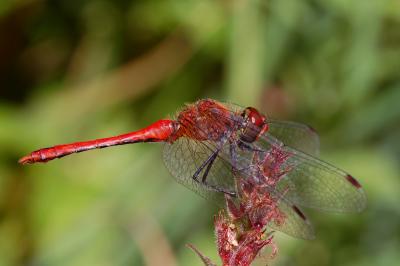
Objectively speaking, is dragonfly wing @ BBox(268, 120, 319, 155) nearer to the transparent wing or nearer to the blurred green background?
the transparent wing

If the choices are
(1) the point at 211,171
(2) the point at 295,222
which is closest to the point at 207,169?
(1) the point at 211,171

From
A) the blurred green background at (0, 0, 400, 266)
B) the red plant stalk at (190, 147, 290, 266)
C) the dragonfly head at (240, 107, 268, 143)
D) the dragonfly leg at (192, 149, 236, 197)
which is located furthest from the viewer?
the blurred green background at (0, 0, 400, 266)

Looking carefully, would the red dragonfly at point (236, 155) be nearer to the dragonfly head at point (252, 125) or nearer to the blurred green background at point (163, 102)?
the dragonfly head at point (252, 125)

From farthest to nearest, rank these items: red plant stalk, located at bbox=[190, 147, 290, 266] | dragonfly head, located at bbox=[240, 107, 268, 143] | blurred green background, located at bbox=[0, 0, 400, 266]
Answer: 1. blurred green background, located at bbox=[0, 0, 400, 266]
2. dragonfly head, located at bbox=[240, 107, 268, 143]
3. red plant stalk, located at bbox=[190, 147, 290, 266]

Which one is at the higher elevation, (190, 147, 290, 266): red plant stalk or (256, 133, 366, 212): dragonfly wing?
(256, 133, 366, 212): dragonfly wing

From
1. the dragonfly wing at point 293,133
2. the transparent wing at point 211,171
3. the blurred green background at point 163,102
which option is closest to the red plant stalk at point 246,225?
the transparent wing at point 211,171

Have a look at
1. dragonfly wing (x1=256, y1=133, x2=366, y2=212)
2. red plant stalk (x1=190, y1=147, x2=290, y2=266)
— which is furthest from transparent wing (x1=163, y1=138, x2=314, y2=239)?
red plant stalk (x1=190, y1=147, x2=290, y2=266)

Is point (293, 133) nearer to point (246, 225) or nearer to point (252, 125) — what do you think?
point (252, 125)
